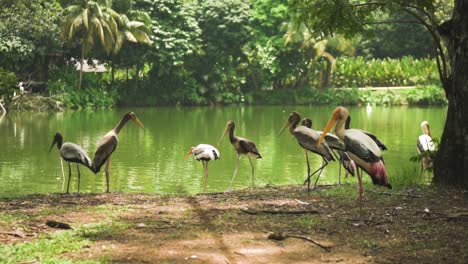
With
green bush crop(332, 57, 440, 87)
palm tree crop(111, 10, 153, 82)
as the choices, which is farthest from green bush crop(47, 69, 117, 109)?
green bush crop(332, 57, 440, 87)

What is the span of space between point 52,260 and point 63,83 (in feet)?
127

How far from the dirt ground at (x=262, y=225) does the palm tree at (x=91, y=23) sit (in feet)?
106

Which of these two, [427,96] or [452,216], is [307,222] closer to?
[452,216]

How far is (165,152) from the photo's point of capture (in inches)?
788

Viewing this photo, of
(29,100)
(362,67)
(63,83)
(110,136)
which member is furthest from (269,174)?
(362,67)

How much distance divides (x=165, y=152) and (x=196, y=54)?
94.8 feet

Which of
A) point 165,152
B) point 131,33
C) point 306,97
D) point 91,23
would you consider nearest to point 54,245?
point 165,152

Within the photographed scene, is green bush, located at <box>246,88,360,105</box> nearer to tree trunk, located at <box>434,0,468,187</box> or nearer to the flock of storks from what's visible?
the flock of storks

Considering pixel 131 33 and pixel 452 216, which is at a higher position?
pixel 131 33

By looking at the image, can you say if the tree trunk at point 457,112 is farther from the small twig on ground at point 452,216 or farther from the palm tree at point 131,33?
the palm tree at point 131,33

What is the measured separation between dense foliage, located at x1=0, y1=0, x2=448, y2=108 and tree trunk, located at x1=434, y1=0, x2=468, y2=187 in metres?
29.6

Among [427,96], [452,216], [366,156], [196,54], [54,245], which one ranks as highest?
[196,54]

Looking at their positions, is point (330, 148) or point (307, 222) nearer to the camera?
point (307, 222)

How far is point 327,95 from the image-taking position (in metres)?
50.8
